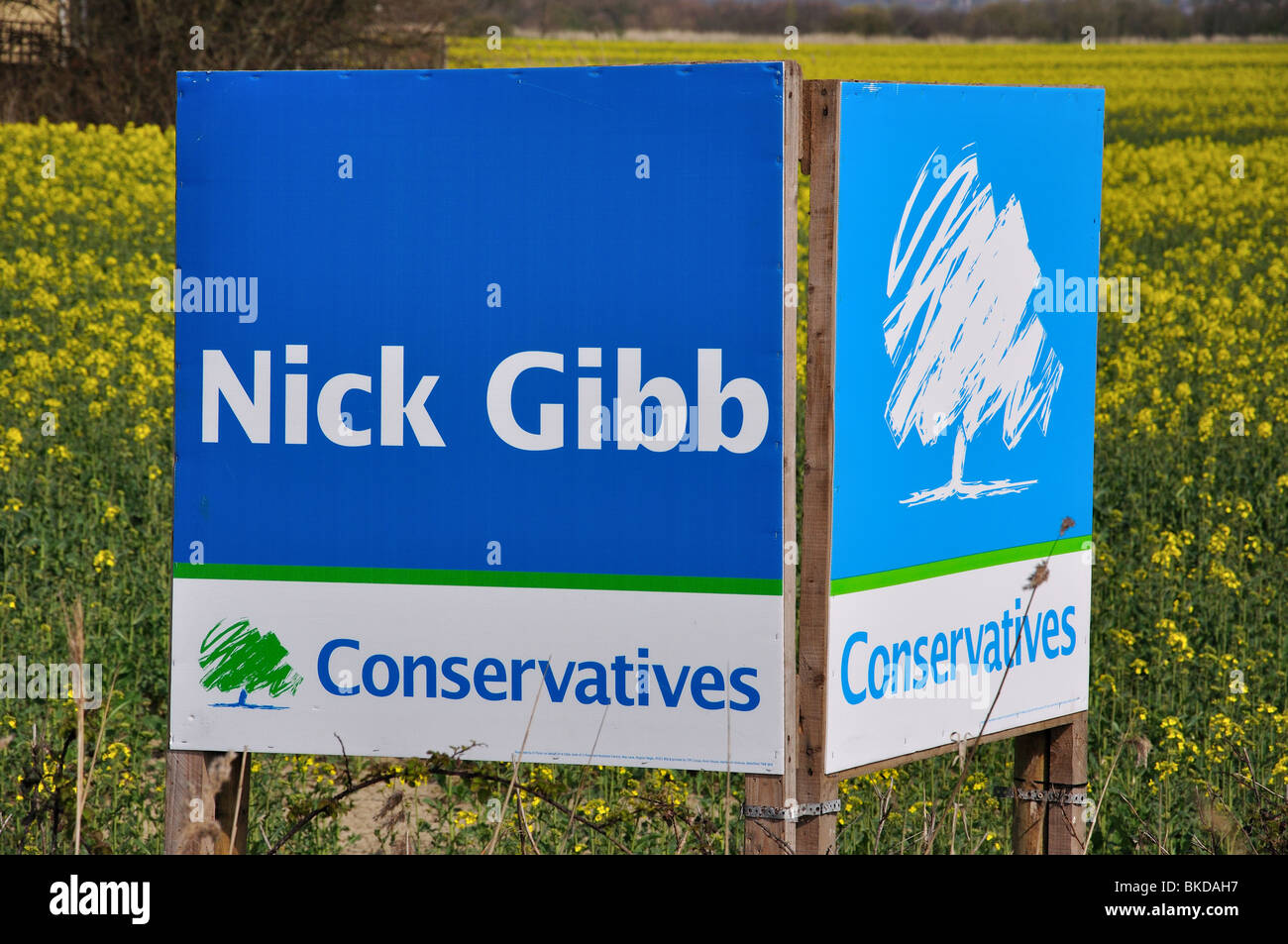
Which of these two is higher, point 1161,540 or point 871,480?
point 871,480

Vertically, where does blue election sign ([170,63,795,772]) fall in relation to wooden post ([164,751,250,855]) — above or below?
above

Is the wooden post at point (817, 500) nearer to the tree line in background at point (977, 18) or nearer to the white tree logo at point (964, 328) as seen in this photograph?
the white tree logo at point (964, 328)

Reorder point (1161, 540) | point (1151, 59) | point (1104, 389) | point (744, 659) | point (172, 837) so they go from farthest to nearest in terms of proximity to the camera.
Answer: point (1151, 59), point (1104, 389), point (1161, 540), point (172, 837), point (744, 659)

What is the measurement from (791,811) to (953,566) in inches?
25.7

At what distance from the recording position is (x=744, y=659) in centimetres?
276

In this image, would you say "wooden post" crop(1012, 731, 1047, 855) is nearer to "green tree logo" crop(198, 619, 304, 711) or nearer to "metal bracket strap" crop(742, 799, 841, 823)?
"metal bracket strap" crop(742, 799, 841, 823)

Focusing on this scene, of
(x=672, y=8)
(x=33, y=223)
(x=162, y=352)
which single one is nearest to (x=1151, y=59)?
(x=672, y=8)

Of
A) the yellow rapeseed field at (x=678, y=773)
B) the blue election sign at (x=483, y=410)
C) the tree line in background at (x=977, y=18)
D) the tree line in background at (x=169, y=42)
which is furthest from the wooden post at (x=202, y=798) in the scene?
the tree line in background at (x=977, y=18)

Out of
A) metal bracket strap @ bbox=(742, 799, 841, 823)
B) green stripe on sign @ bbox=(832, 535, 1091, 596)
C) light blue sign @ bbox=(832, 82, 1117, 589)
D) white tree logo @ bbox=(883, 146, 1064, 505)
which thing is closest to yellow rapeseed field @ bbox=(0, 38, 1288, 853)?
metal bracket strap @ bbox=(742, 799, 841, 823)

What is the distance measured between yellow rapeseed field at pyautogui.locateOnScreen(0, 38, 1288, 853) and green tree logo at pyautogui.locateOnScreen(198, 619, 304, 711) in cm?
26

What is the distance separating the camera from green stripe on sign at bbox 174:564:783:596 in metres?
2.76
